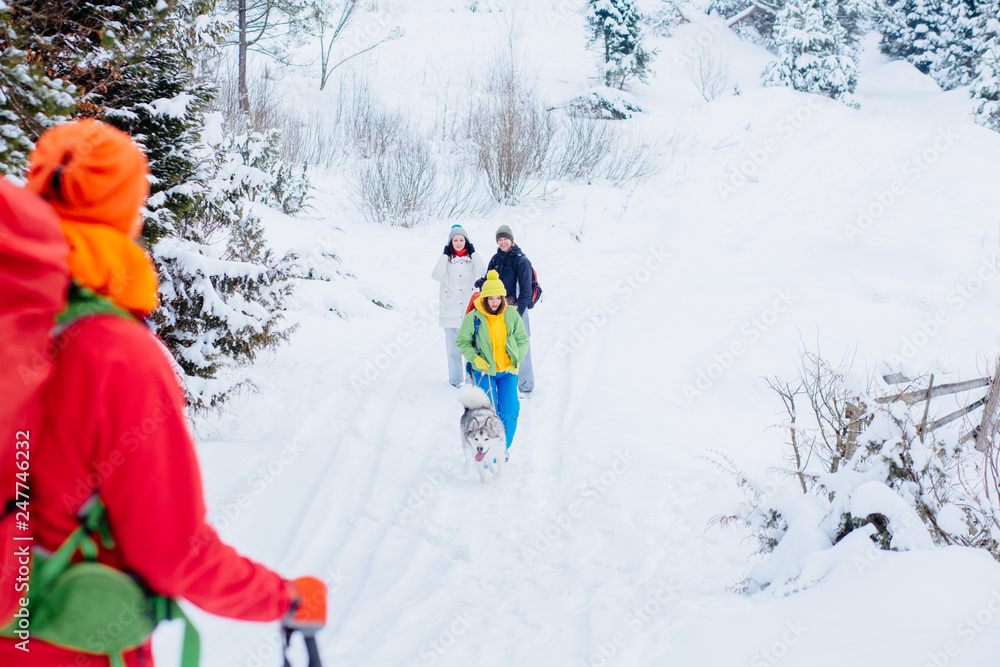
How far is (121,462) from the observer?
1.17 metres

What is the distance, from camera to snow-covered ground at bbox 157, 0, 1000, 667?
3.23m

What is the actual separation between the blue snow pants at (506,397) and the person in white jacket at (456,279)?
186 cm

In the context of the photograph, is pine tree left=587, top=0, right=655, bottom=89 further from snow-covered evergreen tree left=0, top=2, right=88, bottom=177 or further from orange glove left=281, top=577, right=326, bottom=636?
orange glove left=281, top=577, right=326, bottom=636

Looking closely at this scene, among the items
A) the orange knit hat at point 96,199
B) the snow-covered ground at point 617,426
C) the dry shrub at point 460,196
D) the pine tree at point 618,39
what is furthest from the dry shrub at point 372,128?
the orange knit hat at point 96,199

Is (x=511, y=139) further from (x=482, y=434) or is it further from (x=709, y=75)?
(x=709, y=75)

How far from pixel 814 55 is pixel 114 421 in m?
33.8

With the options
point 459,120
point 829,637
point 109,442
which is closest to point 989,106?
point 459,120

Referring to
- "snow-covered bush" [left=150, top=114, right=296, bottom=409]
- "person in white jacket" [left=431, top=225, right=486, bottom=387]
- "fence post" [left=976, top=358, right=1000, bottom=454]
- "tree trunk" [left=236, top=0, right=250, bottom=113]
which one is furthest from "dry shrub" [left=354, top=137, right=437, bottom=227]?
"fence post" [left=976, top=358, right=1000, bottom=454]

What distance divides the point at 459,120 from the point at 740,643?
22738 mm

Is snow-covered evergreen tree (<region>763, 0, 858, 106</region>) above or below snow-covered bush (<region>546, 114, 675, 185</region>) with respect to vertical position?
above

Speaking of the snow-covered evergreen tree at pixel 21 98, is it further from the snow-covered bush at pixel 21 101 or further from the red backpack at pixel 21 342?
the red backpack at pixel 21 342

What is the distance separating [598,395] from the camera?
25.8 ft

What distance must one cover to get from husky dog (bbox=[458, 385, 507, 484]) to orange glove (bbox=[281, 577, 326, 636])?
385 centimetres

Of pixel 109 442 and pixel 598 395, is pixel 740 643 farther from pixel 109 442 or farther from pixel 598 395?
pixel 598 395
